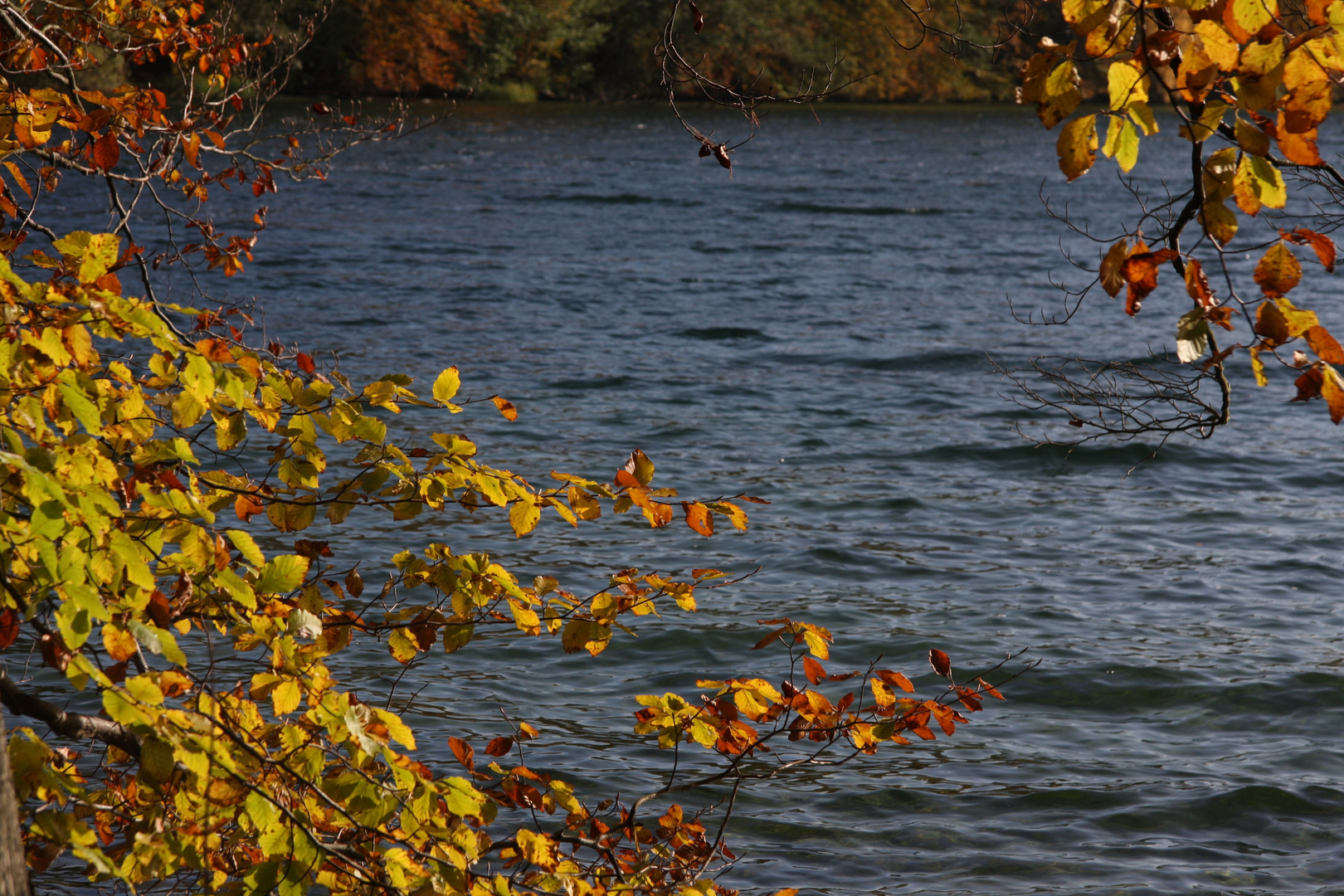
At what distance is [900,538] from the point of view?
9109mm

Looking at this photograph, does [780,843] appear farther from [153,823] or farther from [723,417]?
[723,417]

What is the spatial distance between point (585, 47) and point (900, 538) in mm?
43143

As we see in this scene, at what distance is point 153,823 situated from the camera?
2449 mm

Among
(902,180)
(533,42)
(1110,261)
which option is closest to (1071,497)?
(1110,261)

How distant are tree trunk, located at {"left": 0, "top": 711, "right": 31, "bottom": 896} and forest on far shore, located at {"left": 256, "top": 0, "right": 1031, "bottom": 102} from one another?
132 ft

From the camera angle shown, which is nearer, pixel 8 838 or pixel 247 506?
pixel 8 838

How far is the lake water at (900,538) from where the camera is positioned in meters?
5.53

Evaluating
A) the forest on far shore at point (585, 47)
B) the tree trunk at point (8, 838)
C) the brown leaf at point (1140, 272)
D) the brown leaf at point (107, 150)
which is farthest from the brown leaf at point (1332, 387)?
the forest on far shore at point (585, 47)

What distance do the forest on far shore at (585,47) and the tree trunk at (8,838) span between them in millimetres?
40099

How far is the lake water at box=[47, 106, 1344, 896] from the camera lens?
18.1ft

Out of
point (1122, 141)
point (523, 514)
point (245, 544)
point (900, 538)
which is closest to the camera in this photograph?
point (1122, 141)

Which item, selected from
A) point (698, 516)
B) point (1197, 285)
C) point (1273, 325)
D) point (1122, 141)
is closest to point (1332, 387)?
point (1273, 325)

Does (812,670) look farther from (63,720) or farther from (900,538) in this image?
(900,538)

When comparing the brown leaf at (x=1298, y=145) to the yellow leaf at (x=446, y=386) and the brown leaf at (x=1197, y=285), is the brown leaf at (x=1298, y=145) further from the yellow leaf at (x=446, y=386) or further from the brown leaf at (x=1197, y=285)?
the yellow leaf at (x=446, y=386)
